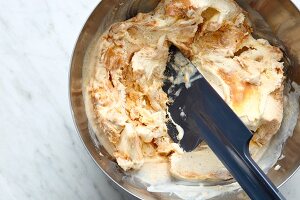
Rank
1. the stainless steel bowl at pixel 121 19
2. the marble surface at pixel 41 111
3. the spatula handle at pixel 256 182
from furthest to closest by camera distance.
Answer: the marble surface at pixel 41 111
the stainless steel bowl at pixel 121 19
the spatula handle at pixel 256 182

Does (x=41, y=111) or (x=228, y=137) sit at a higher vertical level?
(x=228, y=137)

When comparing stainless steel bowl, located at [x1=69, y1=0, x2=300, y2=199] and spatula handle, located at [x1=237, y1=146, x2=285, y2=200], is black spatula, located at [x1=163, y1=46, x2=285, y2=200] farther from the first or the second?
stainless steel bowl, located at [x1=69, y1=0, x2=300, y2=199]

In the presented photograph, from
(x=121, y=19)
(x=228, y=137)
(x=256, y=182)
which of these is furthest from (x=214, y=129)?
(x=121, y=19)

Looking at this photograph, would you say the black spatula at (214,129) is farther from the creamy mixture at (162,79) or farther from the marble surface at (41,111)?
the marble surface at (41,111)

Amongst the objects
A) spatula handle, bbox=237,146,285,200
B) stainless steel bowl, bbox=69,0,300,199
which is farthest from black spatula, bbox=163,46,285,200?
stainless steel bowl, bbox=69,0,300,199

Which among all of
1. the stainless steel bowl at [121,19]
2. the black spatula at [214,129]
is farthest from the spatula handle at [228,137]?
A: the stainless steel bowl at [121,19]

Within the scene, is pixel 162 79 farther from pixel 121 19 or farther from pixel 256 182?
pixel 256 182
